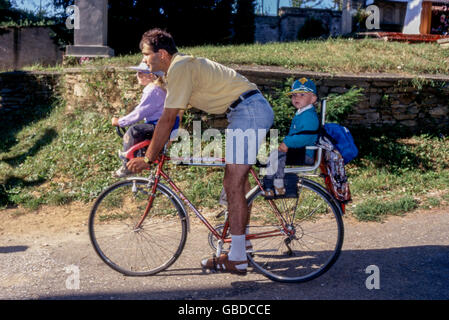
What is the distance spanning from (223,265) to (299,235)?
0.70 metres

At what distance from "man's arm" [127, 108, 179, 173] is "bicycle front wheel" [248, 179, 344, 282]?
0.85 metres

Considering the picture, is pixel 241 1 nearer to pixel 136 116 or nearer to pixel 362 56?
pixel 362 56

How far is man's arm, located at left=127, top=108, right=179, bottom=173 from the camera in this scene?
3.19 meters

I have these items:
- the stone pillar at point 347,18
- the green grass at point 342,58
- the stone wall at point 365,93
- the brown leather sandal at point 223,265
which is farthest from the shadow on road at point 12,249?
the stone pillar at point 347,18

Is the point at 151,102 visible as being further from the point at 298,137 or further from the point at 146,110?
the point at 298,137

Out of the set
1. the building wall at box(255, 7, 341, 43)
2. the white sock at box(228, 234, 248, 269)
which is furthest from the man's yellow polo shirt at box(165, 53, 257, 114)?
the building wall at box(255, 7, 341, 43)

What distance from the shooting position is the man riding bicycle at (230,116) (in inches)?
128

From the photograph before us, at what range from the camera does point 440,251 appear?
3.97 metres

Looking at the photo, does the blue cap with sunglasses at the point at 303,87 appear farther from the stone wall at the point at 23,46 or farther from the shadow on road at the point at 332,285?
the stone wall at the point at 23,46

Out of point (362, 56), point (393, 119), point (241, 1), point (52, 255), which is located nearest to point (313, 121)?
point (52, 255)

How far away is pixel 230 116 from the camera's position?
343 centimetres

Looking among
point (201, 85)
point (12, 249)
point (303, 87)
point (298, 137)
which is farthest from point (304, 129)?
Result: point (12, 249)

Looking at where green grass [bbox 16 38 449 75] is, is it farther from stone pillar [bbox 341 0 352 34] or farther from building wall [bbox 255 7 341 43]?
building wall [bbox 255 7 341 43]

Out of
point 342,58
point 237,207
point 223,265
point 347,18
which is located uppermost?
point 347,18
